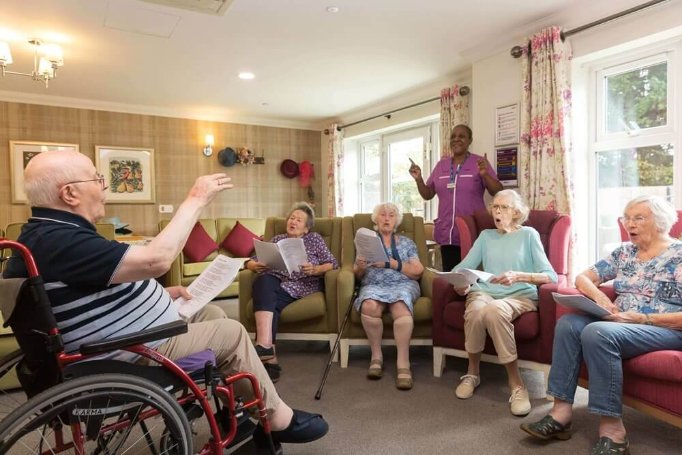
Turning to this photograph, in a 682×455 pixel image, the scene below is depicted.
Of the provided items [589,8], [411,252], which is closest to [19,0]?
[411,252]

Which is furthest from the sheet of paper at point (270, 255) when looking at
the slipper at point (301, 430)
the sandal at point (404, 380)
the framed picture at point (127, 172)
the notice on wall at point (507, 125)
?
the framed picture at point (127, 172)

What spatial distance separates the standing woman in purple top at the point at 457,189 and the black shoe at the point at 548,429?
176 cm

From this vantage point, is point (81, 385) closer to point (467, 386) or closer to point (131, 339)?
point (131, 339)

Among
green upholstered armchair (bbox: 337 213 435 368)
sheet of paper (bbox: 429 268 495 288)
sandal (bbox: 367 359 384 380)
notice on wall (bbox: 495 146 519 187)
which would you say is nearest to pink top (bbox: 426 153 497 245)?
notice on wall (bbox: 495 146 519 187)

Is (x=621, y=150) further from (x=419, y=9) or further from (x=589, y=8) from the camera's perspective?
(x=419, y=9)

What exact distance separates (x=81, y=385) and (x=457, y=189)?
10.00 ft

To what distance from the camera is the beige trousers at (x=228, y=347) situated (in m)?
1.40

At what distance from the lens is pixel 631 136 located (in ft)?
10.1

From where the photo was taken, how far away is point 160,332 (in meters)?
1.14

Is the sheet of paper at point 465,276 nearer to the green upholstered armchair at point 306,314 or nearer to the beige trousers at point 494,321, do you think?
the beige trousers at point 494,321

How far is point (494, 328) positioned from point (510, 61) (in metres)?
2.34

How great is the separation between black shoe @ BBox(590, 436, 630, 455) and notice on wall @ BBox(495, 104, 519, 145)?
7.81 feet

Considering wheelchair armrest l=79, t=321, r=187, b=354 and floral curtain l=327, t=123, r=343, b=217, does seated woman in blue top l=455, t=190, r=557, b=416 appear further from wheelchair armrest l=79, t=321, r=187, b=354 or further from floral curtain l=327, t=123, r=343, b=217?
floral curtain l=327, t=123, r=343, b=217

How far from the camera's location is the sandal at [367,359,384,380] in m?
2.55
